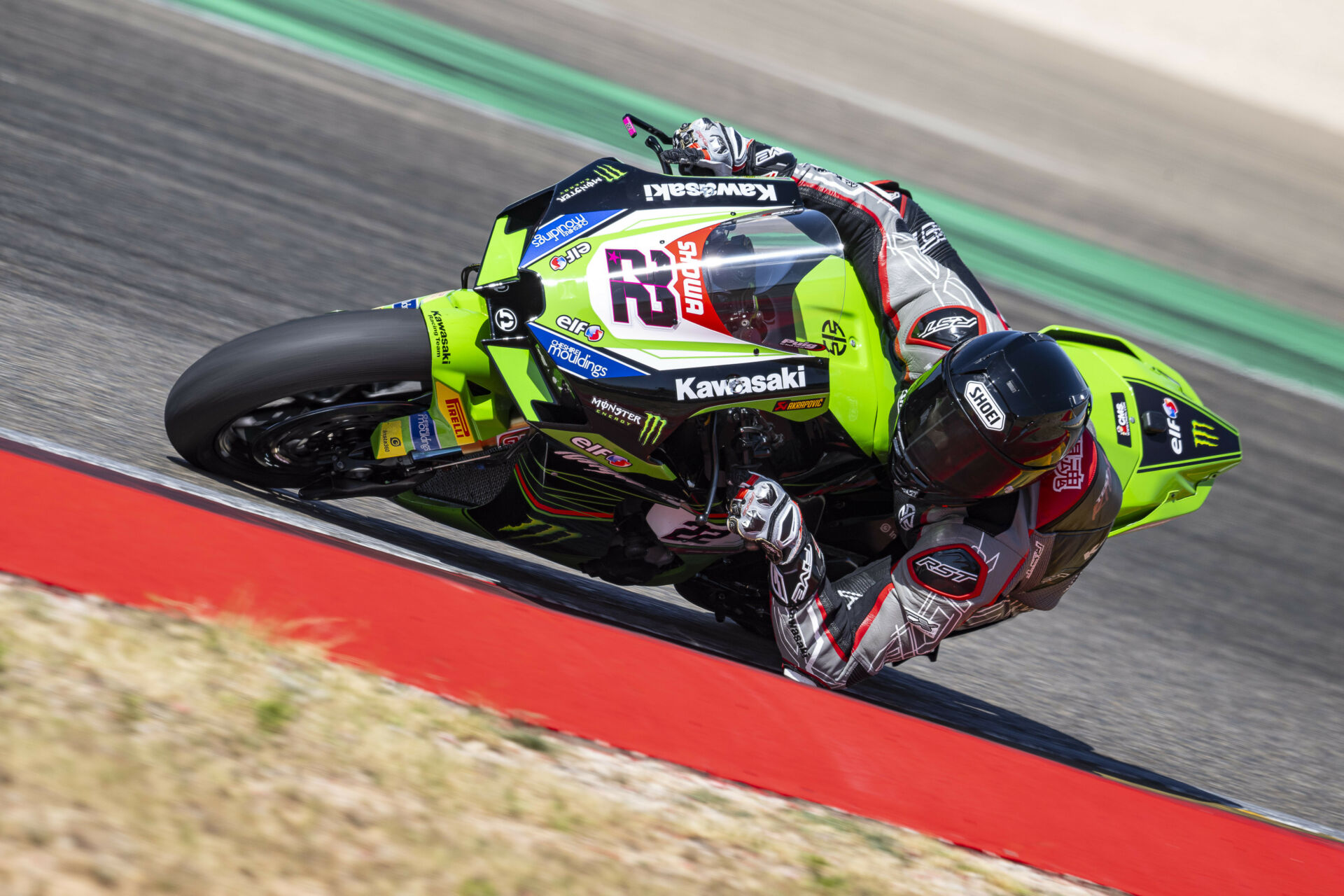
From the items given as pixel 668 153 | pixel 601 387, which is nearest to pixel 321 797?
pixel 601 387

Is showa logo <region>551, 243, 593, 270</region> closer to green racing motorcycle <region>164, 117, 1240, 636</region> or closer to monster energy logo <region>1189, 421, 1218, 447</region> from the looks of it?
green racing motorcycle <region>164, 117, 1240, 636</region>

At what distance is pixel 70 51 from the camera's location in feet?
21.8

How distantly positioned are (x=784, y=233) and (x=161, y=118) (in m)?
4.48

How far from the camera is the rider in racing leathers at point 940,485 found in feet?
10.2

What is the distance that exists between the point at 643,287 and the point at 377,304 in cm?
276

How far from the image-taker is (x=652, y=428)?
3041mm

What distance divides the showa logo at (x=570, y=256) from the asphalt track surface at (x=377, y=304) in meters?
1.06

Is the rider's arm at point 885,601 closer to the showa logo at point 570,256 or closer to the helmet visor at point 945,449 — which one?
the helmet visor at point 945,449

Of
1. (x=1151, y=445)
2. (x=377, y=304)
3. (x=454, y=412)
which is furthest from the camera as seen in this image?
(x=377, y=304)

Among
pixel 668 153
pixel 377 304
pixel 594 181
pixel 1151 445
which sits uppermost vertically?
pixel 668 153

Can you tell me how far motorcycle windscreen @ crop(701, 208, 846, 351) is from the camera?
309 centimetres

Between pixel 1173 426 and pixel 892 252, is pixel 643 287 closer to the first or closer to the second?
pixel 892 252

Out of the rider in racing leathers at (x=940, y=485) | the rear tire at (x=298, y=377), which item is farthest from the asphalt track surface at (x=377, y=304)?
the rider in racing leathers at (x=940, y=485)

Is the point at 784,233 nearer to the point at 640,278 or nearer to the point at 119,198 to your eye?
the point at 640,278
